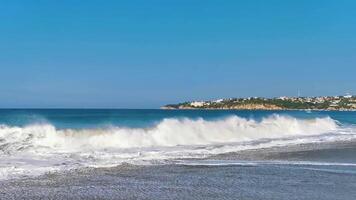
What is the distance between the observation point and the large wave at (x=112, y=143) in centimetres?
1933

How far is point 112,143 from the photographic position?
2939 cm

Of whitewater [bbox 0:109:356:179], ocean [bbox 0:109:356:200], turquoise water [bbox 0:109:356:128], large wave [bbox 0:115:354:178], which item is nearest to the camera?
ocean [bbox 0:109:356:200]

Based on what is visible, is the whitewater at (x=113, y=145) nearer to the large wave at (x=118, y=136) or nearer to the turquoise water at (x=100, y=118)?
the large wave at (x=118, y=136)

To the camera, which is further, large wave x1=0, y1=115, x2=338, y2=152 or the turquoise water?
the turquoise water

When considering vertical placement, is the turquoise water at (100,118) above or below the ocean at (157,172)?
above

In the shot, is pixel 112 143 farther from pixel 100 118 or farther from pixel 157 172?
pixel 100 118

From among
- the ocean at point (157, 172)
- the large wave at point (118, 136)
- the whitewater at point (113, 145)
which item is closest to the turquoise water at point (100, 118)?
the large wave at point (118, 136)

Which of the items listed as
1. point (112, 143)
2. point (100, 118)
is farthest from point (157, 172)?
point (100, 118)

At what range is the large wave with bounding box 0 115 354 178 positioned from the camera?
19333 millimetres

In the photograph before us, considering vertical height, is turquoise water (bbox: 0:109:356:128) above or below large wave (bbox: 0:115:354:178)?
above

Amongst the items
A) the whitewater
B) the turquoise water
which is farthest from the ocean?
the turquoise water

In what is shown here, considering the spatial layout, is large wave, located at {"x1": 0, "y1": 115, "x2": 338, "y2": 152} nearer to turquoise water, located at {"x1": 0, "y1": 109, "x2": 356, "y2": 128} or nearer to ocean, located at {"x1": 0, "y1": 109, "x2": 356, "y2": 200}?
ocean, located at {"x1": 0, "y1": 109, "x2": 356, "y2": 200}

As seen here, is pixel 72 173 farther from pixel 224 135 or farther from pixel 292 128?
pixel 292 128

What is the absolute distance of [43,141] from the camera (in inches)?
1109
